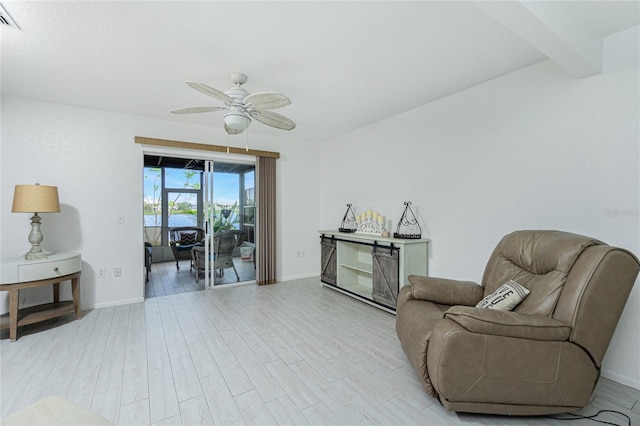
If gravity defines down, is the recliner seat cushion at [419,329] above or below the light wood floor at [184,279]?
above

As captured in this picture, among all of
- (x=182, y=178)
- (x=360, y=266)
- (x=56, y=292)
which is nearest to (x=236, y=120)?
(x=360, y=266)

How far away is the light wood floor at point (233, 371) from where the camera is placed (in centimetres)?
181

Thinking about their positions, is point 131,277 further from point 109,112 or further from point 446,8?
point 446,8

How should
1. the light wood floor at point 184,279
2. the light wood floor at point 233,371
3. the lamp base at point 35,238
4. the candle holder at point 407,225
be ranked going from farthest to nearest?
the light wood floor at point 184,279 → the candle holder at point 407,225 → the lamp base at point 35,238 → the light wood floor at point 233,371

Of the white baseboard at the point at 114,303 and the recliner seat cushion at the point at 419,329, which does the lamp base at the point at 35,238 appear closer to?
the white baseboard at the point at 114,303

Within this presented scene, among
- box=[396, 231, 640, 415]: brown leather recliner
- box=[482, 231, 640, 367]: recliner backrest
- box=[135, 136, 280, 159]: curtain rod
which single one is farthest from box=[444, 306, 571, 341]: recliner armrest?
box=[135, 136, 280, 159]: curtain rod

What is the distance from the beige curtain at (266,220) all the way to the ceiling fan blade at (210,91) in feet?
7.81

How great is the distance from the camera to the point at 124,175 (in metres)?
3.91

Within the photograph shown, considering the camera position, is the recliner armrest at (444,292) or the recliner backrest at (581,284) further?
the recliner armrest at (444,292)

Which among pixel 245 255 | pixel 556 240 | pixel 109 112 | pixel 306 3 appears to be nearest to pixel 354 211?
pixel 245 255

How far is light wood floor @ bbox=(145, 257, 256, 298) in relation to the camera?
4574 mm

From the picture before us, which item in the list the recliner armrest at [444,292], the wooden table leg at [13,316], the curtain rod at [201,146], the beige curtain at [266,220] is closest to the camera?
the recliner armrest at [444,292]

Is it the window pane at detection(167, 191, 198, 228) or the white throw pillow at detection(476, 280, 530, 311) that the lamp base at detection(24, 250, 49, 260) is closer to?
the white throw pillow at detection(476, 280, 530, 311)

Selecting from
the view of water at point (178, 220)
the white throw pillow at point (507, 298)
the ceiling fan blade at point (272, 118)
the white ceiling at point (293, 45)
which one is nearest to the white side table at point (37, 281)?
the white ceiling at point (293, 45)
